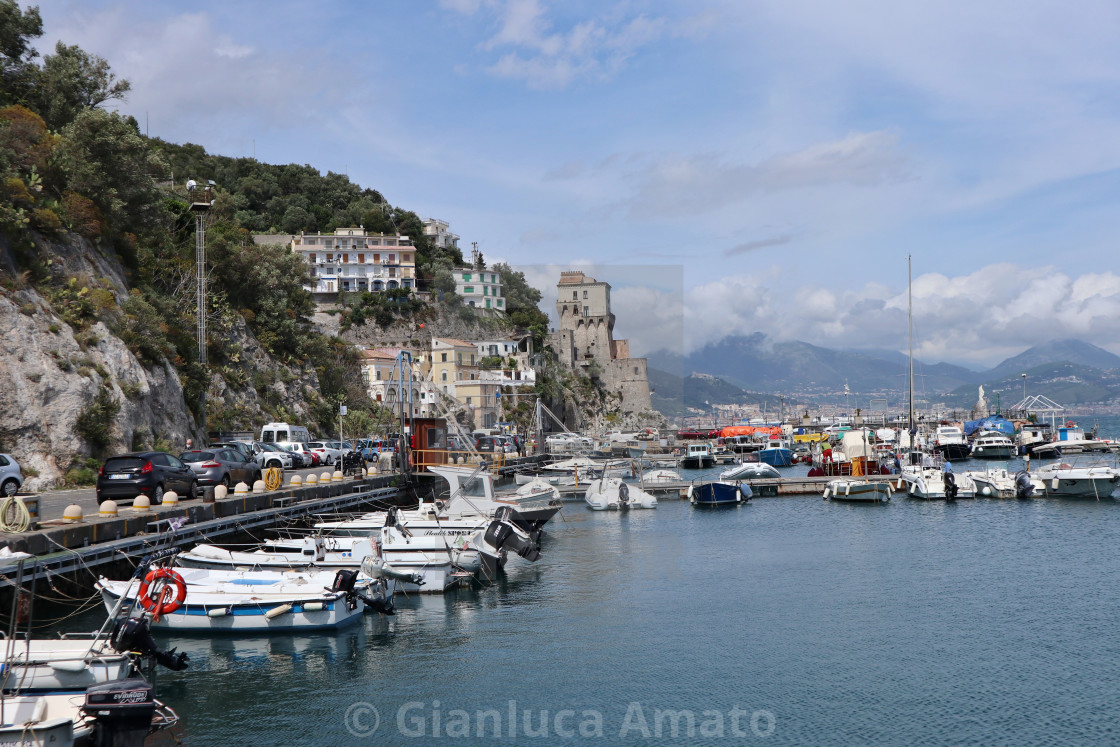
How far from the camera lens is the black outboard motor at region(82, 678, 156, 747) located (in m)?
11.9

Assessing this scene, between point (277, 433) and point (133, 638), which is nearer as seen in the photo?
point (133, 638)

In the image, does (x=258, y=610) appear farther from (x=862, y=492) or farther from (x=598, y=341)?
(x=598, y=341)

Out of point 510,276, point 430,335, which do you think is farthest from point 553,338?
point 430,335

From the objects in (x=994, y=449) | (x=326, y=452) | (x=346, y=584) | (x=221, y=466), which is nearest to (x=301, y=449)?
(x=326, y=452)

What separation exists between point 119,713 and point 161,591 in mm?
5332

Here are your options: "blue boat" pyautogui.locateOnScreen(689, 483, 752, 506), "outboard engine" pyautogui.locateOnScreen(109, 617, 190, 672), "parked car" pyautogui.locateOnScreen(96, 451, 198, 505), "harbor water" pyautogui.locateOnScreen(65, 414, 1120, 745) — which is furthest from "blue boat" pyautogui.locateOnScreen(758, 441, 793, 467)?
"outboard engine" pyautogui.locateOnScreen(109, 617, 190, 672)

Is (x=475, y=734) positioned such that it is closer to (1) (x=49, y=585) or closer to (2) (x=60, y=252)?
(1) (x=49, y=585)

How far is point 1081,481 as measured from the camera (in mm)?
48031

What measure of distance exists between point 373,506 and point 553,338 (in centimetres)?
10029

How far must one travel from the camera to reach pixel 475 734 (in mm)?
14867

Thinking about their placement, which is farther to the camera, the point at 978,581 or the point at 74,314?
the point at 74,314

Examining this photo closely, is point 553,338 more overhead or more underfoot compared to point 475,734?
more overhead

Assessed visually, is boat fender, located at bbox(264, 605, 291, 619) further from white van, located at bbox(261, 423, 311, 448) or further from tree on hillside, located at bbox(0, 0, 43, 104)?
tree on hillside, located at bbox(0, 0, 43, 104)

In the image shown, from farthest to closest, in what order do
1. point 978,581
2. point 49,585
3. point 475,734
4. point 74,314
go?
1. point 74,314
2. point 978,581
3. point 49,585
4. point 475,734
